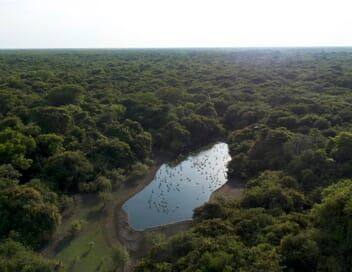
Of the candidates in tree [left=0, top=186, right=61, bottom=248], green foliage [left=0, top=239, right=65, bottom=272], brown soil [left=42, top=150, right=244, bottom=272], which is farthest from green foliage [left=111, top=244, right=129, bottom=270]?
tree [left=0, top=186, right=61, bottom=248]

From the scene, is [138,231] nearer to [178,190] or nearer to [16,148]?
[178,190]

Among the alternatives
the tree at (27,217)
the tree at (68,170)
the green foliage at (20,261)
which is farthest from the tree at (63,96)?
the green foliage at (20,261)

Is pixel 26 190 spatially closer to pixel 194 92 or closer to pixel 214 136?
pixel 214 136

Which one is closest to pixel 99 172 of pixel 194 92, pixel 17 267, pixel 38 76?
pixel 17 267

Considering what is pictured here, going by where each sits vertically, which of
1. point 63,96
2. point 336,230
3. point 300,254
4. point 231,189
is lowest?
point 231,189

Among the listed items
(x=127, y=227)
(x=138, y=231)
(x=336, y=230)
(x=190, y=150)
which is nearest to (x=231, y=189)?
(x=138, y=231)
